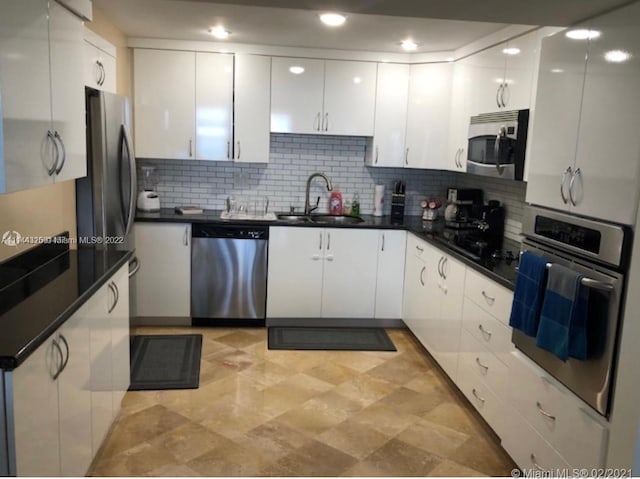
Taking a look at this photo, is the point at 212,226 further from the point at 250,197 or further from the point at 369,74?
the point at 369,74

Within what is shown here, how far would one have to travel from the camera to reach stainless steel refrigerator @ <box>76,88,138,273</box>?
10.6ft

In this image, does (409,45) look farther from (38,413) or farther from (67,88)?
(38,413)

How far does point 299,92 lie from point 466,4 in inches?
106

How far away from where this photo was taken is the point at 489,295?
304 cm

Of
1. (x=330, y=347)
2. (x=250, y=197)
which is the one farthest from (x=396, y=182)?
(x=330, y=347)

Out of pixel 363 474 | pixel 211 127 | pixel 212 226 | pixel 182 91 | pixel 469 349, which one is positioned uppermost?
pixel 182 91

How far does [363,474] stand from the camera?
8.90 ft

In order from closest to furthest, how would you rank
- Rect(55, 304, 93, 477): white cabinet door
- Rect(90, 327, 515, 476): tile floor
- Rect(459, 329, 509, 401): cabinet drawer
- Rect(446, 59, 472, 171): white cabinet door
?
Rect(55, 304, 93, 477): white cabinet door < Rect(90, 327, 515, 476): tile floor < Rect(459, 329, 509, 401): cabinet drawer < Rect(446, 59, 472, 171): white cabinet door

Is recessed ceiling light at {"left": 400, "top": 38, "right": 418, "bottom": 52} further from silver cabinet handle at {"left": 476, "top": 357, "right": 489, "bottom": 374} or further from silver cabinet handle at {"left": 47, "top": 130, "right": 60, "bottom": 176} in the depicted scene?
silver cabinet handle at {"left": 47, "top": 130, "right": 60, "bottom": 176}

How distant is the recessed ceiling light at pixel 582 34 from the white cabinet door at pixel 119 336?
235 cm

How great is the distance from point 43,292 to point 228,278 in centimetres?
234

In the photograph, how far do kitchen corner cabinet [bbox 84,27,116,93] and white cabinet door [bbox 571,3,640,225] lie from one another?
8.41ft

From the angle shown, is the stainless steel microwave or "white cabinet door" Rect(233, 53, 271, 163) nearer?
the stainless steel microwave

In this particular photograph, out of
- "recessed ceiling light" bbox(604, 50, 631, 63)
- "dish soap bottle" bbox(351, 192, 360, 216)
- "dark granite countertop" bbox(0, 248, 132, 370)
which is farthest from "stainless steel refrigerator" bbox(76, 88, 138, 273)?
"recessed ceiling light" bbox(604, 50, 631, 63)
